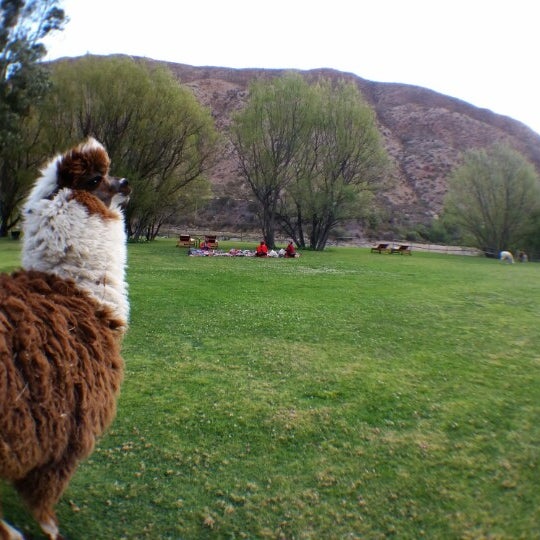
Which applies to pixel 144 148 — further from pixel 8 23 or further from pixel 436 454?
pixel 436 454

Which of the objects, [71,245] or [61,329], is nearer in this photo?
[61,329]

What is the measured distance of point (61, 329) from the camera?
105 inches

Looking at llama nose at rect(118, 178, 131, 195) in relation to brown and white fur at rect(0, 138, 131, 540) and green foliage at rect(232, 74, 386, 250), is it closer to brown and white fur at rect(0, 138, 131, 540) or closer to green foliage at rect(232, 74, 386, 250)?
brown and white fur at rect(0, 138, 131, 540)

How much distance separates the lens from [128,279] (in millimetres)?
13117

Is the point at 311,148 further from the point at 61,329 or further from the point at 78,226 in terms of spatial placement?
the point at 61,329

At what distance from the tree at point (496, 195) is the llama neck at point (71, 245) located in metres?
38.8

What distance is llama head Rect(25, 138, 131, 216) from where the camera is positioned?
9.99 ft

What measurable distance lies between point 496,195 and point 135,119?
27446 mm

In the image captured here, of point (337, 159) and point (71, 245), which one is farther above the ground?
point (337, 159)

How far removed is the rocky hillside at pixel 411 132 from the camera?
66000 mm

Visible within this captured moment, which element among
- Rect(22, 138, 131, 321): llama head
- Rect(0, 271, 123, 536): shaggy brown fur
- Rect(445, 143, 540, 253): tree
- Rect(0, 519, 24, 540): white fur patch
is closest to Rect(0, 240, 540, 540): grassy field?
Rect(0, 519, 24, 540): white fur patch

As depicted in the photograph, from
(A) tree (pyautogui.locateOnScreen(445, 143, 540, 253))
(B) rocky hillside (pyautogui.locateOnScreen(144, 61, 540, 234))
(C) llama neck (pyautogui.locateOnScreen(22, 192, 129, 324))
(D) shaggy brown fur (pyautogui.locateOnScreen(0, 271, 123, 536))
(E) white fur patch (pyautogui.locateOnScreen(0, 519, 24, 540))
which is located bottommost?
(E) white fur patch (pyautogui.locateOnScreen(0, 519, 24, 540))

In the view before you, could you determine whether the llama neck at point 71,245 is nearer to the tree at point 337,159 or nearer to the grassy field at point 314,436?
the grassy field at point 314,436

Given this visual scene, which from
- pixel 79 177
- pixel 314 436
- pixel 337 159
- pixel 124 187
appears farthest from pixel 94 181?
pixel 337 159
